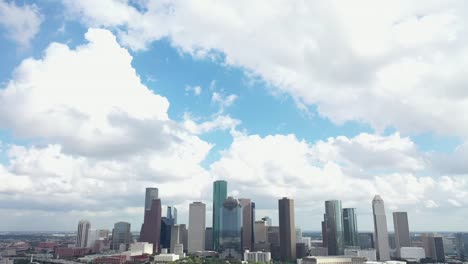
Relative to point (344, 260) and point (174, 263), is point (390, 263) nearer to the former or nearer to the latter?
point (344, 260)

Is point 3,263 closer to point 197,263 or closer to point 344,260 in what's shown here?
point 197,263

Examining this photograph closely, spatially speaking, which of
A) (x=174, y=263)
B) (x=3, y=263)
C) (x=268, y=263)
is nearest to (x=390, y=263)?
(x=268, y=263)

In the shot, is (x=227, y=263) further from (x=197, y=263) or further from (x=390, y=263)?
(x=390, y=263)

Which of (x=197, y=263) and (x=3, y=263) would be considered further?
(x=3, y=263)

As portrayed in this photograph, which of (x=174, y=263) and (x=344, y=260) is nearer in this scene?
(x=174, y=263)

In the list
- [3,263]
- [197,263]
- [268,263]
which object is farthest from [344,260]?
[3,263]

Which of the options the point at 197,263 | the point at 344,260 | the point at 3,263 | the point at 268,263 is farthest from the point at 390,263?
the point at 3,263

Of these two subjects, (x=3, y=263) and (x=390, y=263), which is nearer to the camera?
(x=390, y=263)
